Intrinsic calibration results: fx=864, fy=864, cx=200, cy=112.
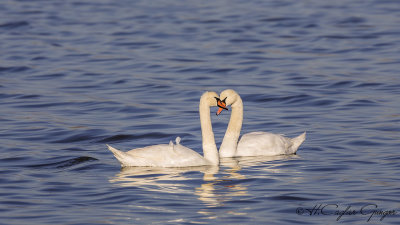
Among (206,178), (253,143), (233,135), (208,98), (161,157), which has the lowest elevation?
(206,178)

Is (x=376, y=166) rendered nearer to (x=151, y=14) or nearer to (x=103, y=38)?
(x=103, y=38)

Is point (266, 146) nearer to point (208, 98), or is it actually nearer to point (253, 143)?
point (253, 143)

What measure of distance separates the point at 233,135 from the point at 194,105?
426 cm

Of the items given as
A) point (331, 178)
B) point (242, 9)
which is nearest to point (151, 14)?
point (242, 9)

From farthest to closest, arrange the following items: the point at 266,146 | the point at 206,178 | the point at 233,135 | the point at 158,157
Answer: the point at 233,135 < the point at 266,146 < the point at 158,157 < the point at 206,178

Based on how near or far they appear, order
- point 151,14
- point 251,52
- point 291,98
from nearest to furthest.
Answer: point 291,98 < point 251,52 < point 151,14

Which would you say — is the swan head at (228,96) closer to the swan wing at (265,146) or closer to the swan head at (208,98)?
the swan head at (208,98)

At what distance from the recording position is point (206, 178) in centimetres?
1173

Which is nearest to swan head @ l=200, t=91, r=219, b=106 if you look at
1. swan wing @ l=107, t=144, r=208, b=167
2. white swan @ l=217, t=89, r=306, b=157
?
white swan @ l=217, t=89, r=306, b=157

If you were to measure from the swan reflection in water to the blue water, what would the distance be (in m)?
0.03

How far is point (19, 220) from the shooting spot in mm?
9688

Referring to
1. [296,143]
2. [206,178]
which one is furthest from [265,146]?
[206,178]

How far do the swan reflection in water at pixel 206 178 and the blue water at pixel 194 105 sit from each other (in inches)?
1.1

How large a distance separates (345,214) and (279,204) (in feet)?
2.76
